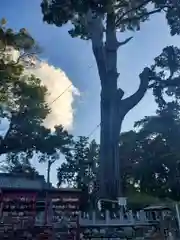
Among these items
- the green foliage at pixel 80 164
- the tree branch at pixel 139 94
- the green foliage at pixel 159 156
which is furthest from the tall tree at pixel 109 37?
the green foliage at pixel 80 164

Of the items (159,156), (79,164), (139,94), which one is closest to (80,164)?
(79,164)

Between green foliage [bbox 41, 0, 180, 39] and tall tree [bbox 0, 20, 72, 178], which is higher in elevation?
green foliage [bbox 41, 0, 180, 39]

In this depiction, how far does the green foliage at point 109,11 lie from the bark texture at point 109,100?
77 centimetres

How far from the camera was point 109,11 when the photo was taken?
12297 millimetres

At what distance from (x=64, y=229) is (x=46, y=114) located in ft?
40.4

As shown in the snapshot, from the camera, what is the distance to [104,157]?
12812 mm

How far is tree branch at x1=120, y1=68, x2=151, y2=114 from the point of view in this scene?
14352 mm

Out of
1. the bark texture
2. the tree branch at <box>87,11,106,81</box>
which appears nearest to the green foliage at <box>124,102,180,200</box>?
the bark texture

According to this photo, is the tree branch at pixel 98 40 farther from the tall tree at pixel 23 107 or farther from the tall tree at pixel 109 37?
the tall tree at pixel 23 107

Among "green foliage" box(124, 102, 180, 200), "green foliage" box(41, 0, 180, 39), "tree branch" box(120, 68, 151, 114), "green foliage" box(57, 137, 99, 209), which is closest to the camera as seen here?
"green foliage" box(41, 0, 180, 39)

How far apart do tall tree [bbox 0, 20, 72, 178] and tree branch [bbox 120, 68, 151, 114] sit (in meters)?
4.60

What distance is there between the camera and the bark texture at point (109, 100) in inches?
487

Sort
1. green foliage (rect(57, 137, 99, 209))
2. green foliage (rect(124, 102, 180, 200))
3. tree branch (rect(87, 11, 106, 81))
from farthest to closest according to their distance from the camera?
1. green foliage (rect(57, 137, 99, 209))
2. green foliage (rect(124, 102, 180, 200))
3. tree branch (rect(87, 11, 106, 81))

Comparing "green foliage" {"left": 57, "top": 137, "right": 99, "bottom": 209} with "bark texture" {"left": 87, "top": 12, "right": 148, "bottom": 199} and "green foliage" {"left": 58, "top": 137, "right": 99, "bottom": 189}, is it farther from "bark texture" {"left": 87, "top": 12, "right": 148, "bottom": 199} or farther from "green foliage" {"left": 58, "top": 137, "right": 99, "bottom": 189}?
"bark texture" {"left": 87, "top": 12, "right": 148, "bottom": 199}
